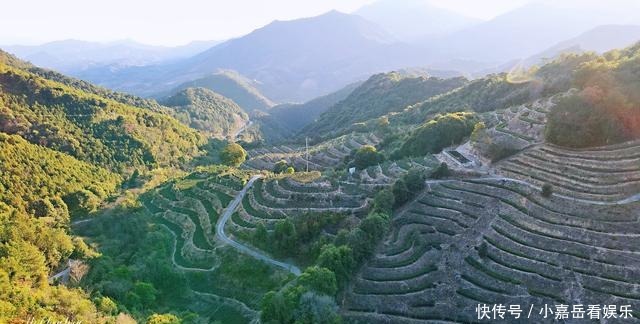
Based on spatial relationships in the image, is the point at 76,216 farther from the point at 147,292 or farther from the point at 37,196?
the point at 147,292

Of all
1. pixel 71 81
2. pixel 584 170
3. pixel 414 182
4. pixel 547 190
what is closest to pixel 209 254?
pixel 414 182

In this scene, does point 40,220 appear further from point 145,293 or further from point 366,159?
point 366,159

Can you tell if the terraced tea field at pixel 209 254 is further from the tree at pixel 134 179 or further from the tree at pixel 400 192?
the tree at pixel 400 192

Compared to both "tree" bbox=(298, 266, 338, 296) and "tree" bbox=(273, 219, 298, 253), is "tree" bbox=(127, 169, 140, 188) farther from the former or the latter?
"tree" bbox=(298, 266, 338, 296)

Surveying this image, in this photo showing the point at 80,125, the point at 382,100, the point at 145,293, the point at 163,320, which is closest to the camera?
the point at 163,320

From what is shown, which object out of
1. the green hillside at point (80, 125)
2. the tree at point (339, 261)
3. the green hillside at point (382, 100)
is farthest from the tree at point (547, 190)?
the green hillside at point (382, 100)
